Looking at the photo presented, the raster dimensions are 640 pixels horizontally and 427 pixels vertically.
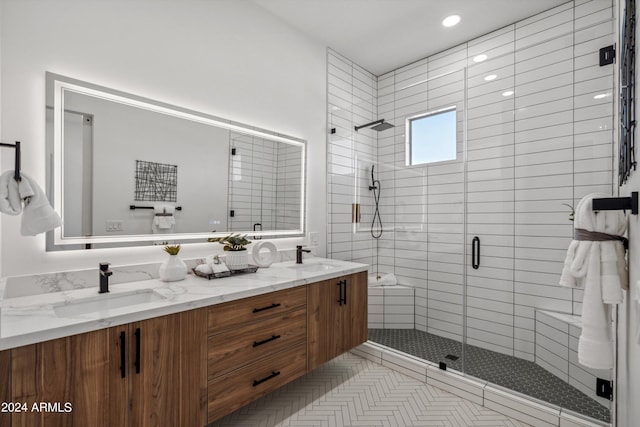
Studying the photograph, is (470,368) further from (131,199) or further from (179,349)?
(131,199)

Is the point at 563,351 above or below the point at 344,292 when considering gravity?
below

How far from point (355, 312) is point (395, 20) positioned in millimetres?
2516

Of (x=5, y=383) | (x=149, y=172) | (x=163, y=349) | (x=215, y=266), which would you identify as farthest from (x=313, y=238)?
(x=5, y=383)

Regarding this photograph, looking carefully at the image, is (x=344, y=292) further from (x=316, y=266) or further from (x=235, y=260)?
(x=235, y=260)

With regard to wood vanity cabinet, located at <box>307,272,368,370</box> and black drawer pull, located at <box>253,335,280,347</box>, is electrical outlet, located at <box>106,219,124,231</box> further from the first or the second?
wood vanity cabinet, located at <box>307,272,368,370</box>

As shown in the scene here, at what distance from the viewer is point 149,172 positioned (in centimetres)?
188

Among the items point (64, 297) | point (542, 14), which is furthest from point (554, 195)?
point (64, 297)

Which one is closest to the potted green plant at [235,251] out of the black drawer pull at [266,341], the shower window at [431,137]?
the black drawer pull at [266,341]

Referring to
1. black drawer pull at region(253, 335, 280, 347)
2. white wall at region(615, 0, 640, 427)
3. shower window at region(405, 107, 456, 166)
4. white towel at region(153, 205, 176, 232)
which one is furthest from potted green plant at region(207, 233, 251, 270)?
white wall at region(615, 0, 640, 427)

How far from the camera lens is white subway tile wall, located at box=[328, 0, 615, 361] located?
2.11 metres

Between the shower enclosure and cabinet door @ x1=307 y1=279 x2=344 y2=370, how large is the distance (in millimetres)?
740

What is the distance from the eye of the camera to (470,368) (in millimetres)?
2223

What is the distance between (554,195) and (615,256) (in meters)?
1.40

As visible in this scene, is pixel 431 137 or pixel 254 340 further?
pixel 431 137
